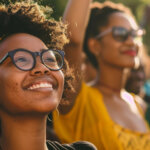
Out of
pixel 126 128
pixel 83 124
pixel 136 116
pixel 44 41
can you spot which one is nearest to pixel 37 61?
pixel 44 41

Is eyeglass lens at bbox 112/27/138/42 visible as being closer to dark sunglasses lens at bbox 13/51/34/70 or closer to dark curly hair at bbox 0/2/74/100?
dark curly hair at bbox 0/2/74/100

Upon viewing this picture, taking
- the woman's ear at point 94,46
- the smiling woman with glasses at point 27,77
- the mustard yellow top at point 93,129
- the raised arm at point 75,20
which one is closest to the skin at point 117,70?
the woman's ear at point 94,46

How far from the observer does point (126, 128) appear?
10.7 feet

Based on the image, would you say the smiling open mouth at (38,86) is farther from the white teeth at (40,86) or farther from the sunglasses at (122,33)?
the sunglasses at (122,33)

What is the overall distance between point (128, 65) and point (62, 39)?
1.25 meters

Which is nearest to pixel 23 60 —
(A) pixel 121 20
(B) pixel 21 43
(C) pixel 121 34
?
(B) pixel 21 43

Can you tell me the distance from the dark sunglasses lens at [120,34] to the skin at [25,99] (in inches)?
59.3

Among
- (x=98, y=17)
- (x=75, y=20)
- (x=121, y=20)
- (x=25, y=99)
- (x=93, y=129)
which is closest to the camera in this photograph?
(x=25, y=99)

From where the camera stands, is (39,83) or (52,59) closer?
(39,83)

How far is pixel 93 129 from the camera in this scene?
10.2 feet

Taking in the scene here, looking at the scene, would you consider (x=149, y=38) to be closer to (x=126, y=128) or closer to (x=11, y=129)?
(x=126, y=128)

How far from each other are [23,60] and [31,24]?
334 mm

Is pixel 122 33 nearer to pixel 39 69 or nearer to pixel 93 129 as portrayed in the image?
pixel 93 129

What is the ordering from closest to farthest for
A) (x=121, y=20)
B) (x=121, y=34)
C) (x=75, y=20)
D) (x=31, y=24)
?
(x=31, y=24)
(x=75, y=20)
(x=121, y=34)
(x=121, y=20)
